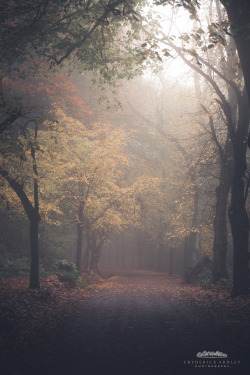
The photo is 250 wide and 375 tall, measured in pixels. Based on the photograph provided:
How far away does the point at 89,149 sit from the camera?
17.3 m

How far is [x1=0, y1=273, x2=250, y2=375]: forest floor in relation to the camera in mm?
4762

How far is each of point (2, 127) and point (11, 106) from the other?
118 centimetres

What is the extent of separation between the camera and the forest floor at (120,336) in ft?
15.6

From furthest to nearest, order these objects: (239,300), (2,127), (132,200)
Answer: (132,200), (239,300), (2,127)

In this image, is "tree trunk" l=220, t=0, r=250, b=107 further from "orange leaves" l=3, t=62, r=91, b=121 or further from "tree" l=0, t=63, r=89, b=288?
"orange leaves" l=3, t=62, r=91, b=121

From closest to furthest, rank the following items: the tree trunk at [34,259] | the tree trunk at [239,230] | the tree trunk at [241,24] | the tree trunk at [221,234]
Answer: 1. the tree trunk at [241,24]
2. the tree trunk at [239,230]
3. the tree trunk at [34,259]
4. the tree trunk at [221,234]

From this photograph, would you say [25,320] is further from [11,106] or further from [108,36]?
[108,36]

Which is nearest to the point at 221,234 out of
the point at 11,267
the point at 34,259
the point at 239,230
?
the point at 239,230

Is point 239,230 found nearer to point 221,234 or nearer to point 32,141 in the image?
point 221,234

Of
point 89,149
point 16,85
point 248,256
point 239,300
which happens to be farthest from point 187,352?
point 16,85

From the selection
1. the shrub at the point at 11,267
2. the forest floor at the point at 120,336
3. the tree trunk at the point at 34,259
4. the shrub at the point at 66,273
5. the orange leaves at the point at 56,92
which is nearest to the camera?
the forest floor at the point at 120,336

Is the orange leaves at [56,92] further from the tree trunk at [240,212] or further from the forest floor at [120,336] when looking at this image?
the forest floor at [120,336]

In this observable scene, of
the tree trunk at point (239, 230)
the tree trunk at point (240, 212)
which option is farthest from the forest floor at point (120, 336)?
the tree trunk at point (240, 212)

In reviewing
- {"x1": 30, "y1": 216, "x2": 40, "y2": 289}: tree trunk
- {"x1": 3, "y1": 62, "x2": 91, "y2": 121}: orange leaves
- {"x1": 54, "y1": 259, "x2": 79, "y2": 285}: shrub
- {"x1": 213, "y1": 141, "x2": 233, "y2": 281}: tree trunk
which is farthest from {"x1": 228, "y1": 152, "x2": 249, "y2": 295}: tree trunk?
{"x1": 3, "y1": 62, "x2": 91, "y2": 121}: orange leaves
